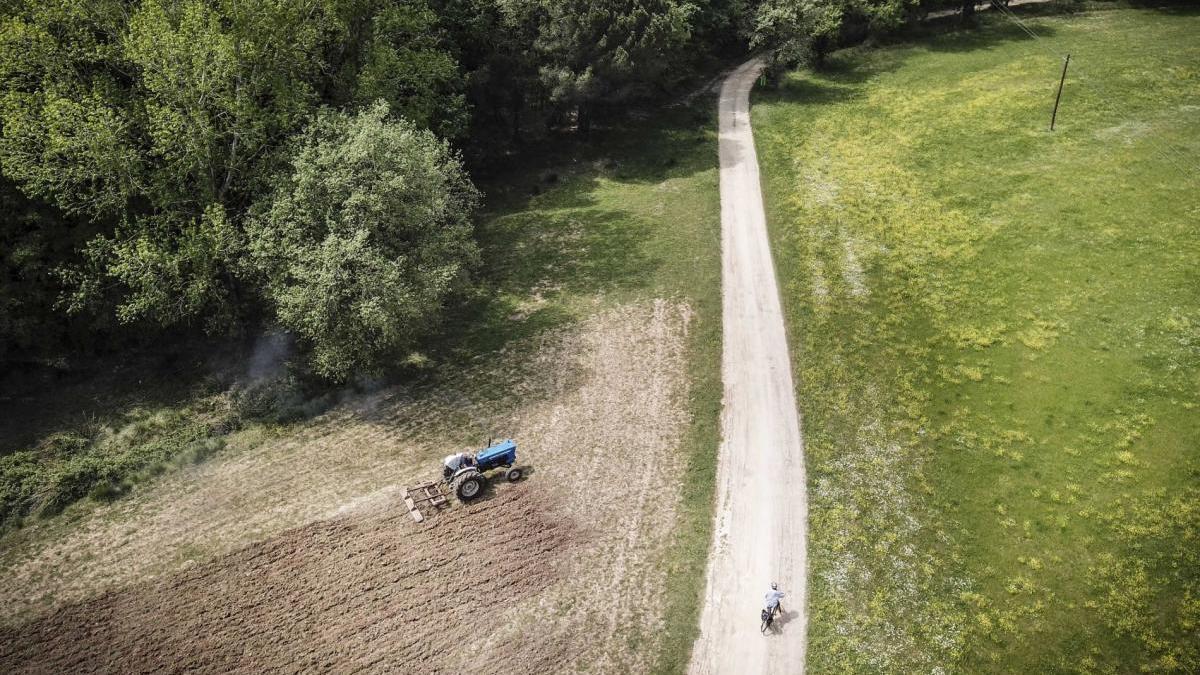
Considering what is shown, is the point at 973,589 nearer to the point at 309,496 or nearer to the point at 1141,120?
the point at 309,496

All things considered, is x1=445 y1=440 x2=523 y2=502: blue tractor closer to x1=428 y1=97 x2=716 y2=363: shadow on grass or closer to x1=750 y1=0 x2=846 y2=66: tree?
x1=428 y1=97 x2=716 y2=363: shadow on grass

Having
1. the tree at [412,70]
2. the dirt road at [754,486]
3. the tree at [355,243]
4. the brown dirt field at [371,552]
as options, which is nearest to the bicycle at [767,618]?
the dirt road at [754,486]

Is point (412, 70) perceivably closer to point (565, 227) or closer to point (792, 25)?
point (565, 227)

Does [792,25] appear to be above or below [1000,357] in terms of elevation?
above

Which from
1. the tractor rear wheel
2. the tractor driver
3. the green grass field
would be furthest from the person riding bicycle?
the tractor driver

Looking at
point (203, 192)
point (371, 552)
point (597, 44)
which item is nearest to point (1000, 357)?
point (371, 552)
